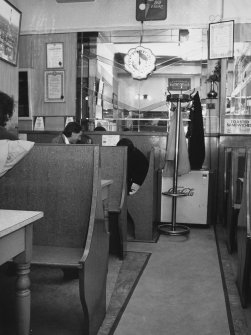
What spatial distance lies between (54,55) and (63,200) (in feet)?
13.9

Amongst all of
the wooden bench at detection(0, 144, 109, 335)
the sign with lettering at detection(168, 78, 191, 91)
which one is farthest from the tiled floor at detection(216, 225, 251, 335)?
the sign with lettering at detection(168, 78, 191, 91)

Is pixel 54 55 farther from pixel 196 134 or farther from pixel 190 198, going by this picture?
pixel 190 198

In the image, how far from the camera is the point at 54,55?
20.0ft

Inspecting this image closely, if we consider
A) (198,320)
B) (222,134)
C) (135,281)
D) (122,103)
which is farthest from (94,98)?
(198,320)

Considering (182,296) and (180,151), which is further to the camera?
(180,151)

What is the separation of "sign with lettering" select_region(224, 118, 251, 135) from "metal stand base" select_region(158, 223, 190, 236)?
165 centimetres

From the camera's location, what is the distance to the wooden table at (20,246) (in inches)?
60.7

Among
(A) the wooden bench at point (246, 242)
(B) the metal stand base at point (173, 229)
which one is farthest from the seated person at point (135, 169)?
(A) the wooden bench at point (246, 242)

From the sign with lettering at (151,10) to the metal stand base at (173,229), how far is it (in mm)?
3114

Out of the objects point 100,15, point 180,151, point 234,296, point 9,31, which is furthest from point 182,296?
point 100,15

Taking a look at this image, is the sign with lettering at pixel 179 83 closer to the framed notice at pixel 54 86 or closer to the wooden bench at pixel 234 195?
the framed notice at pixel 54 86

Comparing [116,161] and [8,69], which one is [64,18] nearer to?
[8,69]

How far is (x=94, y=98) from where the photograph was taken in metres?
6.41

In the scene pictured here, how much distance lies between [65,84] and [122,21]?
1.32 meters
